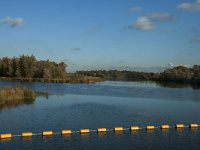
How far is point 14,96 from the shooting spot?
4769cm

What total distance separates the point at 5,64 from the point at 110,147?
365ft

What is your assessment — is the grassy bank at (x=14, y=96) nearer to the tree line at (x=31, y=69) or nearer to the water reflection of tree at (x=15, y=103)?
the water reflection of tree at (x=15, y=103)

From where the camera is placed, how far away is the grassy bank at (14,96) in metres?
45.4

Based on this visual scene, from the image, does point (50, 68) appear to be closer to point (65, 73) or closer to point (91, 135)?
point (65, 73)

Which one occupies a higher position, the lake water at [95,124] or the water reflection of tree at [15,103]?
the water reflection of tree at [15,103]

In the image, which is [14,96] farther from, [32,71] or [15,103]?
[32,71]

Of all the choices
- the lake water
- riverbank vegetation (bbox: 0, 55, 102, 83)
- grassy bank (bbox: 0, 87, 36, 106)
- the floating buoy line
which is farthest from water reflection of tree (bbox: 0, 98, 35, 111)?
riverbank vegetation (bbox: 0, 55, 102, 83)

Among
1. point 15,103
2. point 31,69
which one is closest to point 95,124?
point 15,103

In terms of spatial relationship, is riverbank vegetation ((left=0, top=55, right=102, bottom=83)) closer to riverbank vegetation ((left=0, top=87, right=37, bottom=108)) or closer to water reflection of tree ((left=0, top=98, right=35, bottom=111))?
riverbank vegetation ((left=0, top=87, right=37, bottom=108))

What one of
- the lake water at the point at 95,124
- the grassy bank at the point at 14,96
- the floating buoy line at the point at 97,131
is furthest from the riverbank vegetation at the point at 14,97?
the floating buoy line at the point at 97,131

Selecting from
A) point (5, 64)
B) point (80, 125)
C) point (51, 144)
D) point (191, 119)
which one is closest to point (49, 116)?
point (80, 125)

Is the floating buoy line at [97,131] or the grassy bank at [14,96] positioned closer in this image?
the floating buoy line at [97,131]

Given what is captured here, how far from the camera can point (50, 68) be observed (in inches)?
4813

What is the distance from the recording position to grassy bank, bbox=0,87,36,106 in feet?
149
